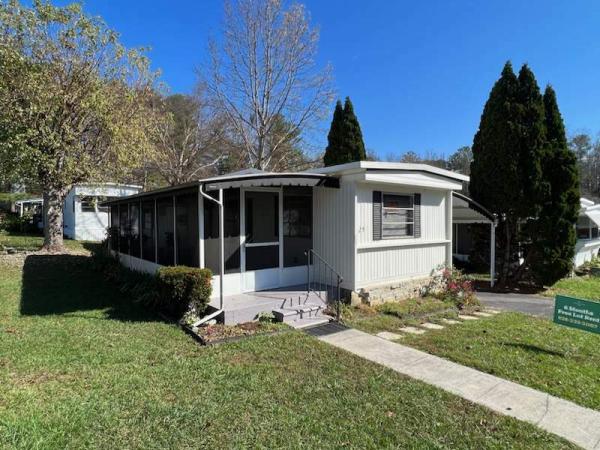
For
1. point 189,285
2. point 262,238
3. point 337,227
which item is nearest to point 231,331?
point 189,285

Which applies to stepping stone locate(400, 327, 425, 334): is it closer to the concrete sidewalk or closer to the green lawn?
the concrete sidewalk

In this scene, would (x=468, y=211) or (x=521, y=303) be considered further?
(x=468, y=211)

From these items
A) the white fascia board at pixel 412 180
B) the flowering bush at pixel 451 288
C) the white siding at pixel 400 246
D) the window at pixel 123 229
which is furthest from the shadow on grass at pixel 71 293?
the flowering bush at pixel 451 288

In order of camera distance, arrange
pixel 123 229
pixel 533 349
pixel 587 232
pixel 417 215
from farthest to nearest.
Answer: pixel 587 232, pixel 123 229, pixel 417 215, pixel 533 349

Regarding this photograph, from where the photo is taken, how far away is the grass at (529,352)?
461 centimetres

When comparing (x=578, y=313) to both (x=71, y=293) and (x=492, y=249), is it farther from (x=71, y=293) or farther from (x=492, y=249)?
(x=71, y=293)

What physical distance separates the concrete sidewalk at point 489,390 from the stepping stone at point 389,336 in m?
0.25

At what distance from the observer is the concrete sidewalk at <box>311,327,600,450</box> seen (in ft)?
11.9

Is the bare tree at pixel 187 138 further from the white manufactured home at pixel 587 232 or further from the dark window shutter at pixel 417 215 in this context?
the white manufactured home at pixel 587 232

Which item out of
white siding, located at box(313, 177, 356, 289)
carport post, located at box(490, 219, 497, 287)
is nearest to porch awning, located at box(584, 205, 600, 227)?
carport post, located at box(490, 219, 497, 287)

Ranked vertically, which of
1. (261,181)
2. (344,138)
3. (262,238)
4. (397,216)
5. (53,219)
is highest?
(344,138)

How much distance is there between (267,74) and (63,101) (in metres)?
10.1

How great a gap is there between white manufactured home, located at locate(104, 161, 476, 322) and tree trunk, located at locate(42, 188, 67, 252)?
947 cm

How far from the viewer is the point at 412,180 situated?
8953mm
